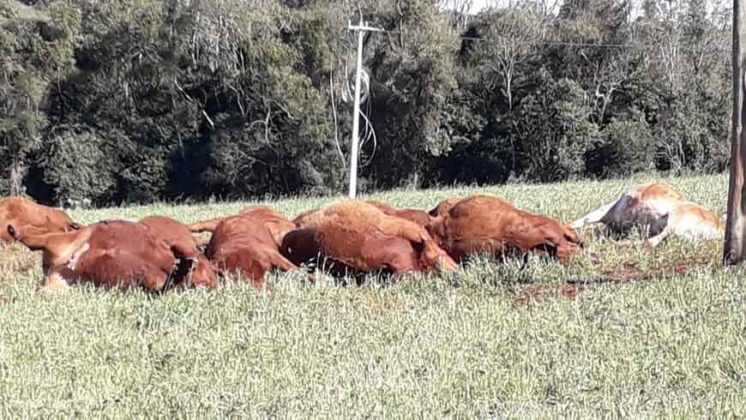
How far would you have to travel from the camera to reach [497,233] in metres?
7.88

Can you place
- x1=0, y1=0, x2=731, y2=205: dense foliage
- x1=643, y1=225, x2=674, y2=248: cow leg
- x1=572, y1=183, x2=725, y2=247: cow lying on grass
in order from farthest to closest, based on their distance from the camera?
x1=0, y1=0, x2=731, y2=205: dense foliage, x1=572, y1=183, x2=725, y2=247: cow lying on grass, x1=643, y1=225, x2=674, y2=248: cow leg

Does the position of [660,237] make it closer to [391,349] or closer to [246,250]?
[246,250]

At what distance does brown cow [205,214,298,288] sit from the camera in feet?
24.6

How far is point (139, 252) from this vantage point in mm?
7441

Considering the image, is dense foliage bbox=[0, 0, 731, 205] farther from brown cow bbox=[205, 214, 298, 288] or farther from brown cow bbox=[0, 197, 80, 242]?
brown cow bbox=[205, 214, 298, 288]

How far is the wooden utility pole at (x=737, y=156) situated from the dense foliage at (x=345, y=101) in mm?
26493

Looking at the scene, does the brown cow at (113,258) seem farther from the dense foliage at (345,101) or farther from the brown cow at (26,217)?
the dense foliage at (345,101)

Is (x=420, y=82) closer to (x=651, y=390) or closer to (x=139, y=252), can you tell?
(x=139, y=252)

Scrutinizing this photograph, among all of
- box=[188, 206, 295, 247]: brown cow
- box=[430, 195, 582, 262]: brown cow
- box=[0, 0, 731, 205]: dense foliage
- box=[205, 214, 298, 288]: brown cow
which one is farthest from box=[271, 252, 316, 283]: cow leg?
box=[0, 0, 731, 205]: dense foliage

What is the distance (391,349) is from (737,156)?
3822 millimetres

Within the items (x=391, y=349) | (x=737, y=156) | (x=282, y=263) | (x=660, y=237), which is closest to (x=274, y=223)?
(x=282, y=263)

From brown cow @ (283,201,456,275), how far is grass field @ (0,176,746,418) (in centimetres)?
32

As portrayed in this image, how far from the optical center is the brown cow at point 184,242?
7176mm

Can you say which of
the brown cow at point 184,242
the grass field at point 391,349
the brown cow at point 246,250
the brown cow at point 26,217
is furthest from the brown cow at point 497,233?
the brown cow at point 26,217
